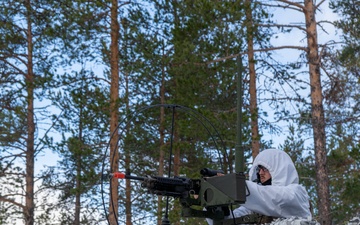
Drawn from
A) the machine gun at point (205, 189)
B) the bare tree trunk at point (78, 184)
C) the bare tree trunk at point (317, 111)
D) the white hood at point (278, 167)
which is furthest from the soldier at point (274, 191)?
the bare tree trunk at point (78, 184)

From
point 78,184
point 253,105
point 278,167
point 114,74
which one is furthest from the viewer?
point 78,184

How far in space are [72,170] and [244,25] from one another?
8924 millimetres

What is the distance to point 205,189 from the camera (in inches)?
181

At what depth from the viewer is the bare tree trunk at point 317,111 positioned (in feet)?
49.8

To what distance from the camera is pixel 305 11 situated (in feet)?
50.7

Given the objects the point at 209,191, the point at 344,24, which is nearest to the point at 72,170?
the point at 344,24

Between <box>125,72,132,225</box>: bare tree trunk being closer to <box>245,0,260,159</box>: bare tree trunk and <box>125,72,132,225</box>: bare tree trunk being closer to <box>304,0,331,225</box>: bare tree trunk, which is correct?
<box>245,0,260,159</box>: bare tree trunk

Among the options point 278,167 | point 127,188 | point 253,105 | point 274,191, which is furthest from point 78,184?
point 274,191

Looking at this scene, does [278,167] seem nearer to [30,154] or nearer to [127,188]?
[127,188]

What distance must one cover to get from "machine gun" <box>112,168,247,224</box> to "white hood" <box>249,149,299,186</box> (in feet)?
2.27

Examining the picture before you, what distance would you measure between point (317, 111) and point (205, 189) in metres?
11.2

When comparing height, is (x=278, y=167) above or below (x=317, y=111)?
below

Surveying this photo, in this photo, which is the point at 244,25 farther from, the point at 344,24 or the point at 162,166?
the point at 162,166

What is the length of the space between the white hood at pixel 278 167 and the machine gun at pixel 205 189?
27.2 inches
